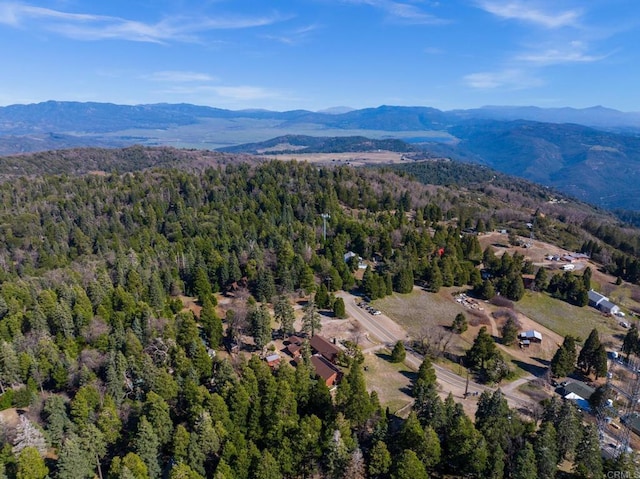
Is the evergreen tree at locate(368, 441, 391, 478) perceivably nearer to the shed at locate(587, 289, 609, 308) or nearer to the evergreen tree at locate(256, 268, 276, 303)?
the evergreen tree at locate(256, 268, 276, 303)

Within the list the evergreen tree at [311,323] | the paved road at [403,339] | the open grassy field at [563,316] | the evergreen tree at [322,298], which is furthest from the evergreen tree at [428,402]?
the open grassy field at [563,316]

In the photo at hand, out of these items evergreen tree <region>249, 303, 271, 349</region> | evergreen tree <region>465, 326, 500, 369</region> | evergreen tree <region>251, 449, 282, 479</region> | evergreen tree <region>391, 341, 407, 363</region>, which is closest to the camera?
evergreen tree <region>251, 449, 282, 479</region>

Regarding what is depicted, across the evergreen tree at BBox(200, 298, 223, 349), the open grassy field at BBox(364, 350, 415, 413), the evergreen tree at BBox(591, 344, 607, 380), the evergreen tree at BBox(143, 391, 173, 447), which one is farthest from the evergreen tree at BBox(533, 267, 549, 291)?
the evergreen tree at BBox(143, 391, 173, 447)

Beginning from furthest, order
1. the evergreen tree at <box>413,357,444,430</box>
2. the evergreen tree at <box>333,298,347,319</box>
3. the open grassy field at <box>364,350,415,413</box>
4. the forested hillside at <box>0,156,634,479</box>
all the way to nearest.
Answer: the evergreen tree at <box>333,298,347,319</box>
the open grassy field at <box>364,350,415,413</box>
the evergreen tree at <box>413,357,444,430</box>
the forested hillside at <box>0,156,634,479</box>

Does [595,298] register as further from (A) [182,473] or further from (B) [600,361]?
(A) [182,473]

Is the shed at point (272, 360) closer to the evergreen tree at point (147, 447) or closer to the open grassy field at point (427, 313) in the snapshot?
the evergreen tree at point (147, 447)

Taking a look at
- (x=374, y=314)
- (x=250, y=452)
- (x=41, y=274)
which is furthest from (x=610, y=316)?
(x=41, y=274)
